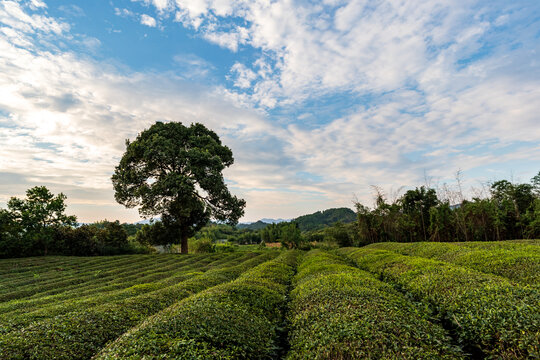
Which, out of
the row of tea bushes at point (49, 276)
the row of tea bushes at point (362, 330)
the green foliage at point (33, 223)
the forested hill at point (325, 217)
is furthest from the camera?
the forested hill at point (325, 217)

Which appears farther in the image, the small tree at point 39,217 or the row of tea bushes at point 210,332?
the small tree at point 39,217

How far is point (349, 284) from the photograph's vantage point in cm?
1036

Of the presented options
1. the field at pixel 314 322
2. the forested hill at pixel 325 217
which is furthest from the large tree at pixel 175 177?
the forested hill at pixel 325 217

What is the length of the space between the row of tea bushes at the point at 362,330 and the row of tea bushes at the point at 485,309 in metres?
0.71

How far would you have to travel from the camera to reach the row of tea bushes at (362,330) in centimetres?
519

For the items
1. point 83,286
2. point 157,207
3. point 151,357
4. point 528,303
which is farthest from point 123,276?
point 528,303

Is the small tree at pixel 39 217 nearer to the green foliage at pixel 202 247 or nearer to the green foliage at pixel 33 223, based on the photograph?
the green foliage at pixel 33 223

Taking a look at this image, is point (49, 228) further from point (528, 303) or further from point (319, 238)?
point (319, 238)

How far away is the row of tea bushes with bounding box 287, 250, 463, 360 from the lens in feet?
17.0

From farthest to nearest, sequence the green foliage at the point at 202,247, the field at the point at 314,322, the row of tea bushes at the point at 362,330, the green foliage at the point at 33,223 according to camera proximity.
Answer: the green foliage at the point at 202,247
the green foliage at the point at 33,223
the field at the point at 314,322
the row of tea bushes at the point at 362,330

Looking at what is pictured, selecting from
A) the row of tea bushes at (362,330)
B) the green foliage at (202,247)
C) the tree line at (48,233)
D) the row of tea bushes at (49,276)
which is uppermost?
the tree line at (48,233)

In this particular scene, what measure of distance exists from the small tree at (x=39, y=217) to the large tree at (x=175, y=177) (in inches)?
255

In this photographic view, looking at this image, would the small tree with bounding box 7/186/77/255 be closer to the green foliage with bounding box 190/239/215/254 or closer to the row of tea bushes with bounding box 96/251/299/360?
the green foliage with bounding box 190/239/215/254

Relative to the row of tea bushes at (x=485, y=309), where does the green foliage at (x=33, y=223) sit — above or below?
above
